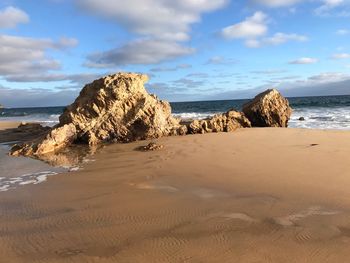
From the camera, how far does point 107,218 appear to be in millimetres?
4594

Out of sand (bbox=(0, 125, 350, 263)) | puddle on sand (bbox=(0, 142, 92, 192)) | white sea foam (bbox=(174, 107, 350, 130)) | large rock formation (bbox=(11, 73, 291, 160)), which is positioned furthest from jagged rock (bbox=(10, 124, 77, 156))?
white sea foam (bbox=(174, 107, 350, 130))

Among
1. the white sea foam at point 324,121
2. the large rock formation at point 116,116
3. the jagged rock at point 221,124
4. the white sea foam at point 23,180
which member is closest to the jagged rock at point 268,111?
the jagged rock at point 221,124

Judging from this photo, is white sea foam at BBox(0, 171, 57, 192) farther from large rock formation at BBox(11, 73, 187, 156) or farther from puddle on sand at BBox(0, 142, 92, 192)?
large rock formation at BBox(11, 73, 187, 156)

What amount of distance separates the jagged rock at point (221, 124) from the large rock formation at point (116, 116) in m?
0.46

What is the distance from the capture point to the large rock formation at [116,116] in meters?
12.1

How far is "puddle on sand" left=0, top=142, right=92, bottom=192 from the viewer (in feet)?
22.8

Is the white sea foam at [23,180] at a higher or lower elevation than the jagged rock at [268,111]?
lower

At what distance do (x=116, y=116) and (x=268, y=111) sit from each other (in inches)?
246

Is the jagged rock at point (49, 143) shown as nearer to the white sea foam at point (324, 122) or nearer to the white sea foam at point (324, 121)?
the white sea foam at point (324, 121)

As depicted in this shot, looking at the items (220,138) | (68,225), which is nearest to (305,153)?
(220,138)

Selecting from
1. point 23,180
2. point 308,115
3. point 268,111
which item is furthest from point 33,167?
point 308,115

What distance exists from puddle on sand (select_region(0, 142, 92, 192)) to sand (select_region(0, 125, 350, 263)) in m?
0.36

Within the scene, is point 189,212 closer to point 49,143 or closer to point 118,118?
point 49,143

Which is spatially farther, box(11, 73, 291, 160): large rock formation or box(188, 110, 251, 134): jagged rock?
box(188, 110, 251, 134): jagged rock
